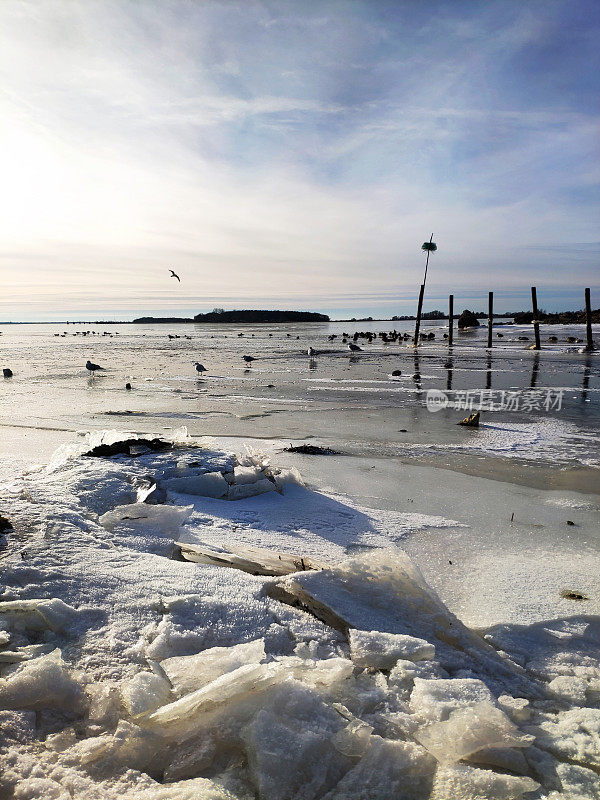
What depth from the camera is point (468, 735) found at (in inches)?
56.9

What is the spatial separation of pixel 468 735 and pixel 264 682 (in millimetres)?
641

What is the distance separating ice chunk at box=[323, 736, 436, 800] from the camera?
1.32 meters

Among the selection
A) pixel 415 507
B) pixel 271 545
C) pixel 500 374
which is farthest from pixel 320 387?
pixel 271 545

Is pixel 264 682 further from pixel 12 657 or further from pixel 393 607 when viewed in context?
pixel 12 657

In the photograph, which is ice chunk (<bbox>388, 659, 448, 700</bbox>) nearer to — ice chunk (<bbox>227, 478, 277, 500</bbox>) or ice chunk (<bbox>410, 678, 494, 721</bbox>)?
ice chunk (<bbox>410, 678, 494, 721</bbox>)

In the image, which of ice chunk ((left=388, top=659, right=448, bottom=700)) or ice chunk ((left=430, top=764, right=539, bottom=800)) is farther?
ice chunk ((left=388, top=659, right=448, bottom=700))

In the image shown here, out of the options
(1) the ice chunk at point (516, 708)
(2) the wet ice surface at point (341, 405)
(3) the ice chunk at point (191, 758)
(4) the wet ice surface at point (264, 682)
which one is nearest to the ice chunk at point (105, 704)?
(4) the wet ice surface at point (264, 682)

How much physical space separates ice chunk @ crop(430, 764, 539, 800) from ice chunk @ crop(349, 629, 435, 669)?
443mm

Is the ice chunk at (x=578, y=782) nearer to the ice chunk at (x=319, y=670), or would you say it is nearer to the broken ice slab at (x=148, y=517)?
the ice chunk at (x=319, y=670)

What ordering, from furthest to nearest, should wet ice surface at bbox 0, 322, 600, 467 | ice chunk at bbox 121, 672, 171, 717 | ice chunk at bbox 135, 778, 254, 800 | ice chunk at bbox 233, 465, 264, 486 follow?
wet ice surface at bbox 0, 322, 600, 467, ice chunk at bbox 233, 465, 264, 486, ice chunk at bbox 121, 672, 171, 717, ice chunk at bbox 135, 778, 254, 800

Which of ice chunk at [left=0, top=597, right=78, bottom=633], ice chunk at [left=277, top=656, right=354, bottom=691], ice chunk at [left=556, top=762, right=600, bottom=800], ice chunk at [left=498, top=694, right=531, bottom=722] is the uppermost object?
ice chunk at [left=0, top=597, right=78, bottom=633]

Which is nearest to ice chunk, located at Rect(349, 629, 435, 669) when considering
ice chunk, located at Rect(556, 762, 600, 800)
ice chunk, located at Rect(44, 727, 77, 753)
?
ice chunk, located at Rect(556, 762, 600, 800)

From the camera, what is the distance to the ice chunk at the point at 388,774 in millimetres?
1322

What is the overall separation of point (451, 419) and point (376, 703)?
6.44 meters
